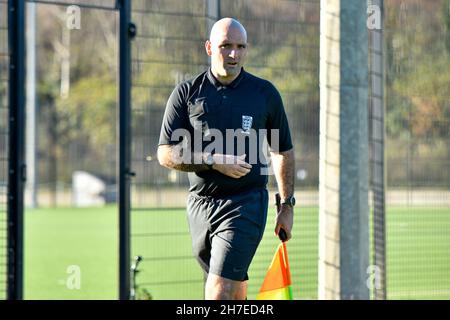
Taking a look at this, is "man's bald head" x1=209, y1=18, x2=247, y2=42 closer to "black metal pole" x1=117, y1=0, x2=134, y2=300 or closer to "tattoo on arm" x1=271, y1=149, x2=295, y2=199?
"tattoo on arm" x1=271, y1=149, x2=295, y2=199

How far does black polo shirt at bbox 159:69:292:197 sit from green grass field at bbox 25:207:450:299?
2.33 m

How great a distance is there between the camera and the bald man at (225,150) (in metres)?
6.98

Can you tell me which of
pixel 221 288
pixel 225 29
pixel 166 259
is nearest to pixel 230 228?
pixel 221 288

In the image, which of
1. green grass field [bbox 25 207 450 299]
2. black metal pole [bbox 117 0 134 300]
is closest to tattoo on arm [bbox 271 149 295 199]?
black metal pole [bbox 117 0 134 300]

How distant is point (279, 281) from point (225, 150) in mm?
1192

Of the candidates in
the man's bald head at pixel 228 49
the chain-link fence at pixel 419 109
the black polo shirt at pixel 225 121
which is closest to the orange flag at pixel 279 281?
the black polo shirt at pixel 225 121

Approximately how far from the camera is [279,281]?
25.0 feet

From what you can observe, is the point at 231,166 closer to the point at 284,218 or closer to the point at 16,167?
the point at 284,218

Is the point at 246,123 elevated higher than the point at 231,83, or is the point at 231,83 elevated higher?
the point at 231,83

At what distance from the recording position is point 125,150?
892cm

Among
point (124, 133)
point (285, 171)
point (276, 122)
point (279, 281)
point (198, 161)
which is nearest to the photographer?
point (198, 161)

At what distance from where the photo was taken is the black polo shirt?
707 centimetres
